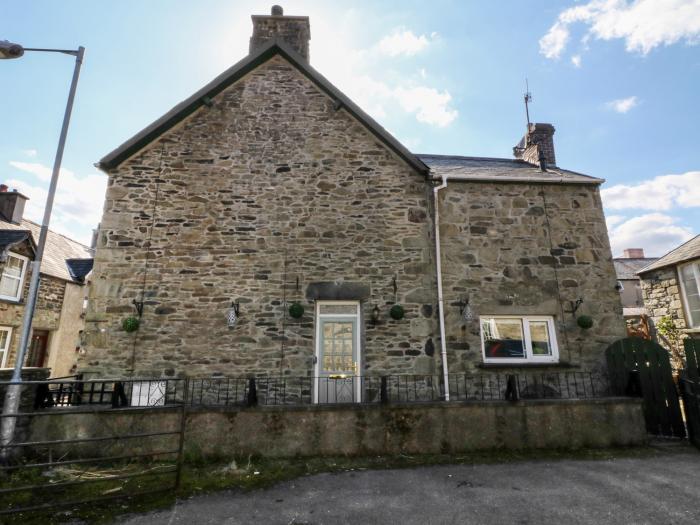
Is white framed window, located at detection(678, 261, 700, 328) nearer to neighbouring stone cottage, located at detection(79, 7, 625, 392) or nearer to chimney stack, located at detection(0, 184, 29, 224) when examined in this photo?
neighbouring stone cottage, located at detection(79, 7, 625, 392)

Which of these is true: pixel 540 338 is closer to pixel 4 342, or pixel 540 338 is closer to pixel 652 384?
pixel 652 384

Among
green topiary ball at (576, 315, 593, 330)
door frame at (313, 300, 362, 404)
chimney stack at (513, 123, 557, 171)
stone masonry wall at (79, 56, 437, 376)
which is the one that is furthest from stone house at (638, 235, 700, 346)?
door frame at (313, 300, 362, 404)

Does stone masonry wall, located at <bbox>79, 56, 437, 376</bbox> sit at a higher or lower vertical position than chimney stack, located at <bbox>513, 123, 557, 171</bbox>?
lower

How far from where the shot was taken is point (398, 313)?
7559 millimetres

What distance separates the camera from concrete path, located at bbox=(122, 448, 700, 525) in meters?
3.75

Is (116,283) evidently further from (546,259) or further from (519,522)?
(546,259)

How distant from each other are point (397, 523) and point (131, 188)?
8319 mm

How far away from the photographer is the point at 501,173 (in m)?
9.02

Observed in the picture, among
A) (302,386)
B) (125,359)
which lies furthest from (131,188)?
(302,386)

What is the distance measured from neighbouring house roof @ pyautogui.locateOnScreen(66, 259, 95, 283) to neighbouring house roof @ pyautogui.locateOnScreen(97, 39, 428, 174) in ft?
34.4

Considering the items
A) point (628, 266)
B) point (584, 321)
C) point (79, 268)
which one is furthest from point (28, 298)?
point (628, 266)

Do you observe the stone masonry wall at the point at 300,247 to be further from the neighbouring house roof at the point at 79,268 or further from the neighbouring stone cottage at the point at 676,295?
the neighbouring house roof at the point at 79,268

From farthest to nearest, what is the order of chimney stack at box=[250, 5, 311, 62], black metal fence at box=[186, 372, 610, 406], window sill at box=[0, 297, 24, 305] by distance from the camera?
window sill at box=[0, 297, 24, 305]
chimney stack at box=[250, 5, 311, 62]
black metal fence at box=[186, 372, 610, 406]

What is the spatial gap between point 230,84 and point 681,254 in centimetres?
1358
